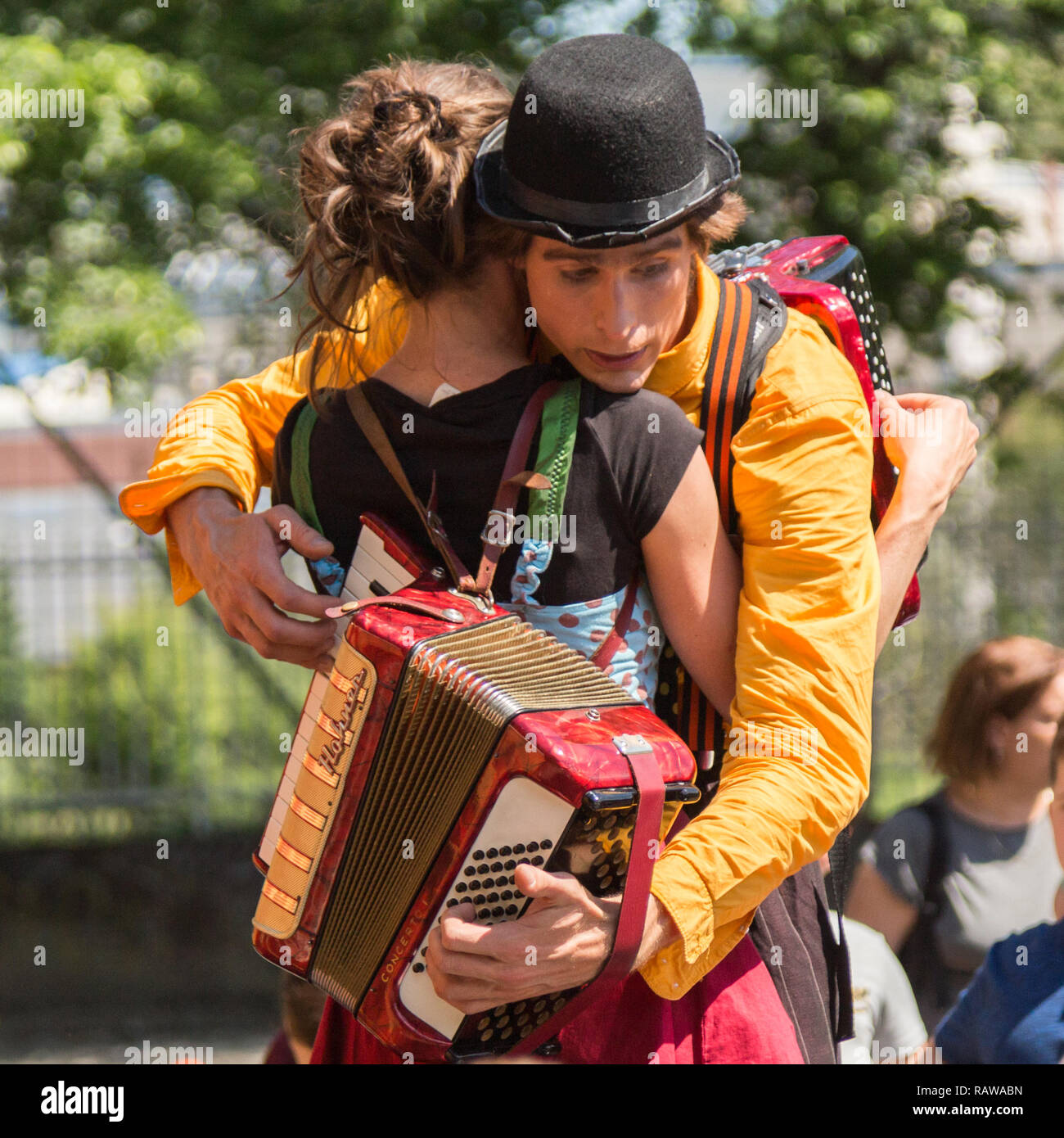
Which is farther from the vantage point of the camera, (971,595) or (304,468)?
(971,595)

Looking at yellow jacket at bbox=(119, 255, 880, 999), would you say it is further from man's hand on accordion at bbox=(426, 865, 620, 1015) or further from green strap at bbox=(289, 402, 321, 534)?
green strap at bbox=(289, 402, 321, 534)

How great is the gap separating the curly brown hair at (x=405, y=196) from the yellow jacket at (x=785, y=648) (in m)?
0.27

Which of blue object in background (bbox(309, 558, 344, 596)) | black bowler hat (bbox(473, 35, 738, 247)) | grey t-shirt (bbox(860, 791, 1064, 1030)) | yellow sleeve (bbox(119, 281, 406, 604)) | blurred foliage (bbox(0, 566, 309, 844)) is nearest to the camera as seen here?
black bowler hat (bbox(473, 35, 738, 247))

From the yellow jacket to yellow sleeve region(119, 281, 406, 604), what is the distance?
0.57m

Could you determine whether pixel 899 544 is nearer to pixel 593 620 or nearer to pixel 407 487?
pixel 593 620

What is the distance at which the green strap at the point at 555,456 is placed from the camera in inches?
72.9

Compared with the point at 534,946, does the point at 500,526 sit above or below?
above

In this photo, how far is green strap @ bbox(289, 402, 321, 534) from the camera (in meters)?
2.09

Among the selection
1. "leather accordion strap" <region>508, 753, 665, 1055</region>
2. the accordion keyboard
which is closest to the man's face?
the accordion keyboard

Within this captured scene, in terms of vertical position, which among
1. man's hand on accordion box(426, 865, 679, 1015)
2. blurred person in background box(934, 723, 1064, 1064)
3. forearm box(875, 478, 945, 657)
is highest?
forearm box(875, 478, 945, 657)

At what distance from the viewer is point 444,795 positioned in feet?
5.86

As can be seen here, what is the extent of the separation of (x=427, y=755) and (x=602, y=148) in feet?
2.67

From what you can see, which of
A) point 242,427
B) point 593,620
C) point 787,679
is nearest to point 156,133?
point 242,427

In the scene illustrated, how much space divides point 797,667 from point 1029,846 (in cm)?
278
